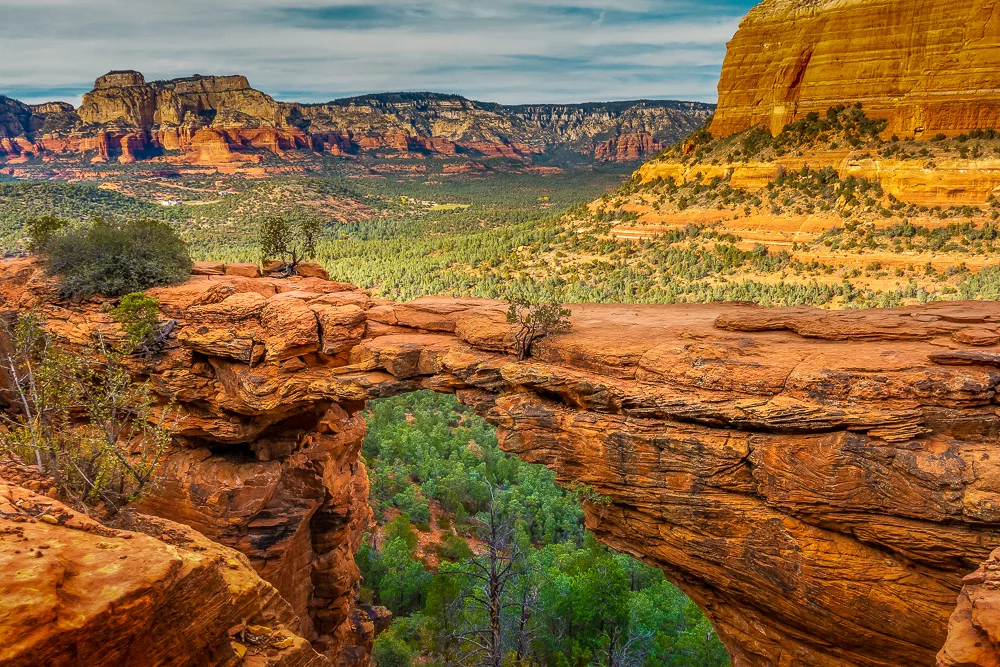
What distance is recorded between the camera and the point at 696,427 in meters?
11.2

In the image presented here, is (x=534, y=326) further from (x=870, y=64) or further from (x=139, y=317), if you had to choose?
(x=870, y=64)

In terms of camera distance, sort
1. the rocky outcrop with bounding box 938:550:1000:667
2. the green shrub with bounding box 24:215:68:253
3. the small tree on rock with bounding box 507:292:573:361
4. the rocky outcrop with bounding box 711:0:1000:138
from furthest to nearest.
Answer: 1. the rocky outcrop with bounding box 711:0:1000:138
2. the green shrub with bounding box 24:215:68:253
3. the small tree on rock with bounding box 507:292:573:361
4. the rocky outcrop with bounding box 938:550:1000:667

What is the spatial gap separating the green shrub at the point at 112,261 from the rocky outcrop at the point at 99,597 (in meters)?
8.99

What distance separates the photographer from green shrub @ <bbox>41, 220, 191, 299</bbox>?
16.0 m

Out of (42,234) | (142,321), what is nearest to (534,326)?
(142,321)

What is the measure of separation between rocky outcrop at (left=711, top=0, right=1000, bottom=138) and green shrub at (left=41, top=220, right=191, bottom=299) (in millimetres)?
54127

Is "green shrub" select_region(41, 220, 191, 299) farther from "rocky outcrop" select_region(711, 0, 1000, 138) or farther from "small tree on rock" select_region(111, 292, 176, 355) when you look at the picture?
"rocky outcrop" select_region(711, 0, 1000, 138)

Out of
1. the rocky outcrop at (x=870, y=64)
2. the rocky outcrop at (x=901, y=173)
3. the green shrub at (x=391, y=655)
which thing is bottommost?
the green shrub at (x=391, y=655)

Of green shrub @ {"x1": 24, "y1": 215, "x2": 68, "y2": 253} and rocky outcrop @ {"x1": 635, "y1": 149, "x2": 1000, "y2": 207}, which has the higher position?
rocky outcrop @ {"x1": 635, "y1": 149, "x2": 1000, "y2": 207}

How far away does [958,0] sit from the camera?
4600 cm

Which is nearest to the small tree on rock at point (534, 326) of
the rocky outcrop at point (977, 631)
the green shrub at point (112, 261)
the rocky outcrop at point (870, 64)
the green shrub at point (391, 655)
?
the rocky outcrop at point (977, 631)

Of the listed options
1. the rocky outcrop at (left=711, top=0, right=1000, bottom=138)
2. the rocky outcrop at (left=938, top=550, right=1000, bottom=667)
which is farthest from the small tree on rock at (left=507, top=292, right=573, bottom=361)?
the rocky outcrop at (left=711, top=0, right=1000, bottom=138)

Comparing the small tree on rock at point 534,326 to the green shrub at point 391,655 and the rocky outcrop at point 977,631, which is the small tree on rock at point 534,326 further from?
the green shrub at point 391,655

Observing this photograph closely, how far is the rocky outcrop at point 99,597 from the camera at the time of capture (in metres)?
5.23
